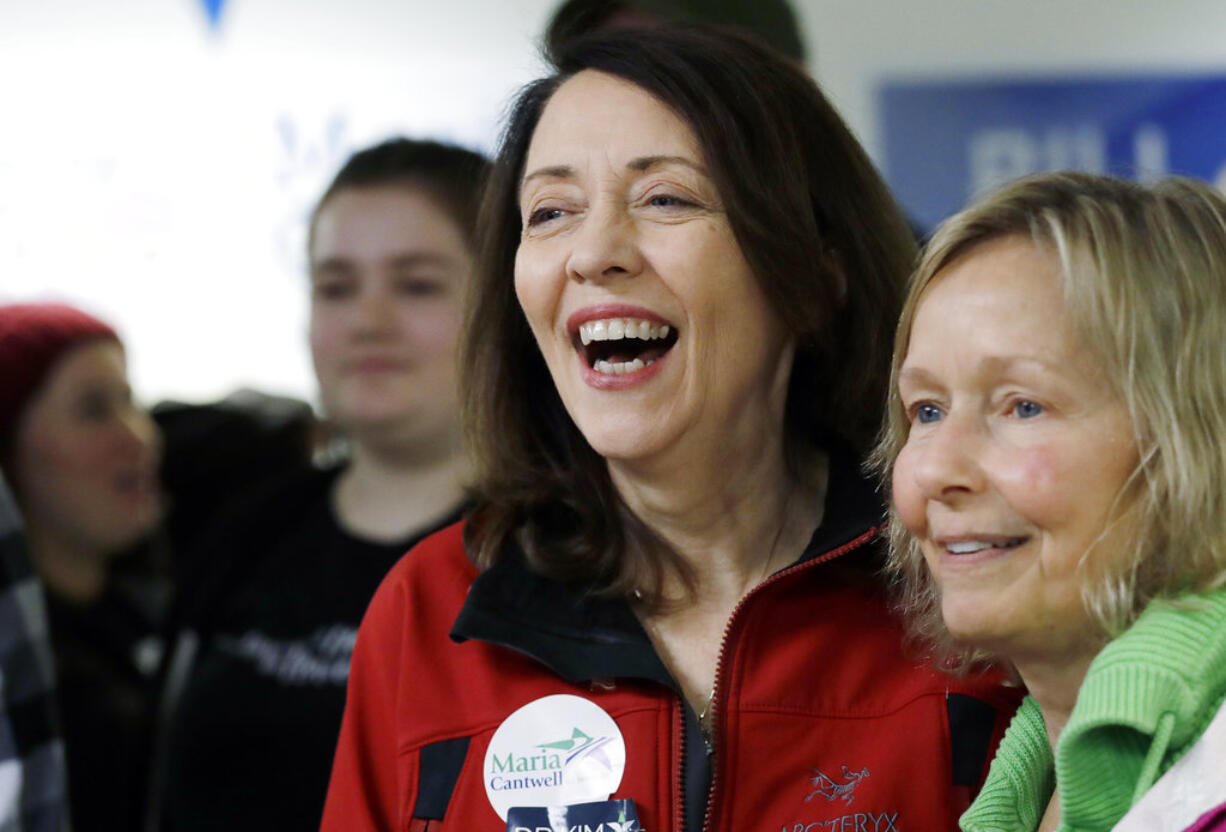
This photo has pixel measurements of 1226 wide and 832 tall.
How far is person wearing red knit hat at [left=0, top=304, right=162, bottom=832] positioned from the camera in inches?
106

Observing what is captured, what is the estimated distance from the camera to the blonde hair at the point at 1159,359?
1000mm

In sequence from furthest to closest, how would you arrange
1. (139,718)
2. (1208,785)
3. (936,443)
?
(139,718), (936,443), (1208,785)

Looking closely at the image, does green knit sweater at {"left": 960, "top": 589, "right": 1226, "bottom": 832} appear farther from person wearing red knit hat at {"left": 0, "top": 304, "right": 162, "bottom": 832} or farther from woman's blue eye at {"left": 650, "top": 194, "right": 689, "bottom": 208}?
person wearing red knit hat at {"left": 0, "top": 304, "right": 162, "bottom": 832}

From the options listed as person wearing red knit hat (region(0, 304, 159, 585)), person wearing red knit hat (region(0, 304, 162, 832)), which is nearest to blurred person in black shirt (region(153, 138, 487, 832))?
person wearing red knit hat (region(0, 304, 162, 832))

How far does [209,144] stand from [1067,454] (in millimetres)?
2732

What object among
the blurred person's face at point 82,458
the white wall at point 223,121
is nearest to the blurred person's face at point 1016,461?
the blurred person's face at point 82,458

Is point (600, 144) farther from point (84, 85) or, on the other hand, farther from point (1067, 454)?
point (84, 85)

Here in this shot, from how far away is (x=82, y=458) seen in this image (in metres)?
2.79

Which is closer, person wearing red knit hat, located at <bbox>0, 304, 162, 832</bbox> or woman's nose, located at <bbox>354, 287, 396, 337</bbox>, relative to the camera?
woman's nose, located at <bbox>354, 287, 396, 337</bbox>

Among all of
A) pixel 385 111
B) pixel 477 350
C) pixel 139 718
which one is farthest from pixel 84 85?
Answer: pixel 477 350

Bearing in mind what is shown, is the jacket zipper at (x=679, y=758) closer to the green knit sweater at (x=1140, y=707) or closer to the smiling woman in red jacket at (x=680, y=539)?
the smiling woman in red jacket at (x=680, y=539)

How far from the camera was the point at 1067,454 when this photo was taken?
1011mm

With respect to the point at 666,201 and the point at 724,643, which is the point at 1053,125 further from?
the point at 724,643

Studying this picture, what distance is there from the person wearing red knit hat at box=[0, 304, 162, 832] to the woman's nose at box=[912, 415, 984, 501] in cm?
197
